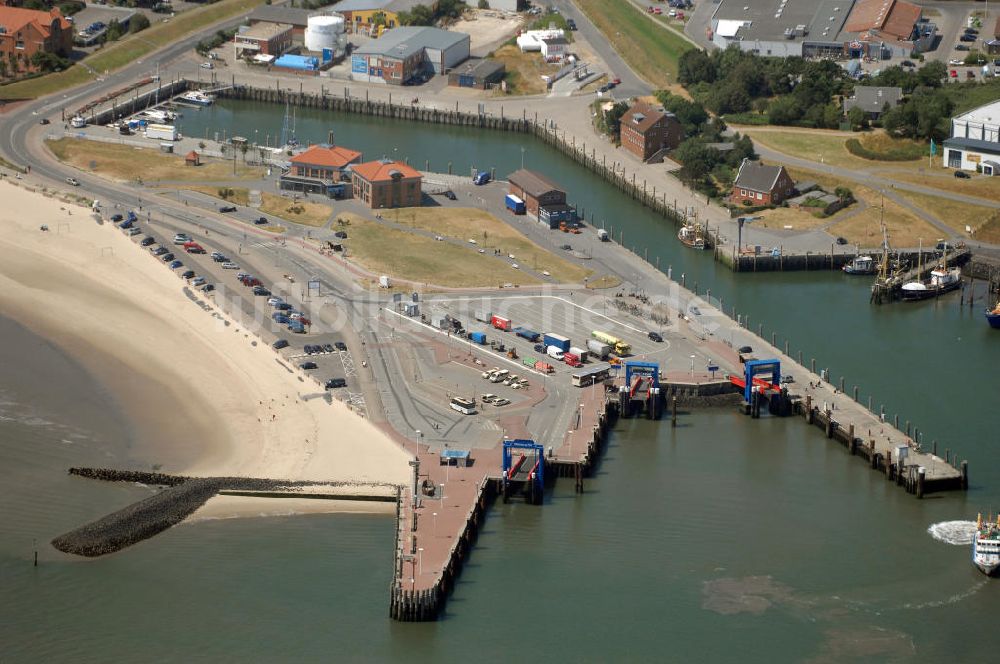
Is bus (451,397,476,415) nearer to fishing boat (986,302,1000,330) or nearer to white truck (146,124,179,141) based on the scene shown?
fishing boat (986,302,1000,330)

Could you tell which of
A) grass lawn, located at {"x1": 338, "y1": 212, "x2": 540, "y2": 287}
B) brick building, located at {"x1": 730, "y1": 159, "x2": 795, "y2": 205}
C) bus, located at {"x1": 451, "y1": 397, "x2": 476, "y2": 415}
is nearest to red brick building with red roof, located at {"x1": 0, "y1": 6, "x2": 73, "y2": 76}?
grass lawn, located at {"x1": 338, "y1": 212, "x2": 540, "y2": 287}

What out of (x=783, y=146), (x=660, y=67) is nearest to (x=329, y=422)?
(x=783, y=146)

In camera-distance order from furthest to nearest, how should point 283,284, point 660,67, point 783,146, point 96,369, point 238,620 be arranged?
point 660,67, point 783,146, point 283,284, point 96,369, point 238,620

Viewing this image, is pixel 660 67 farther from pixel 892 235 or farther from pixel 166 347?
pixel 166 347

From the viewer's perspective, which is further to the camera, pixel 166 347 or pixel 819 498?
pixel 166 347

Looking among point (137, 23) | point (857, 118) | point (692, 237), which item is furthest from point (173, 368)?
point (137, 23)
